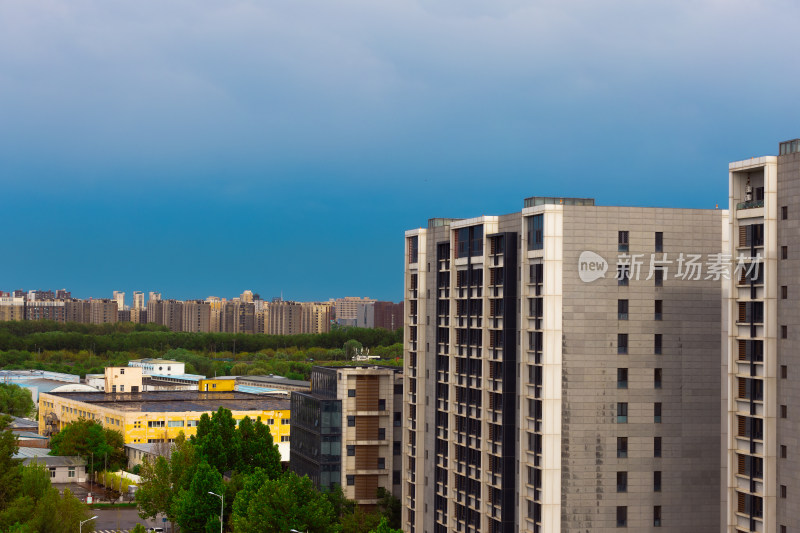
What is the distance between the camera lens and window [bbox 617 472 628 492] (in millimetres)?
53844

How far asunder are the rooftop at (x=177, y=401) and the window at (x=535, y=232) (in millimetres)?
68343

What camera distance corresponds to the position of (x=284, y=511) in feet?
197

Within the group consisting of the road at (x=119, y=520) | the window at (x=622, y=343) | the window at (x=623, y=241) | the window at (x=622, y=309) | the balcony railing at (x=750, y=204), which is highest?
the balcony railing at (x=750, y=204)

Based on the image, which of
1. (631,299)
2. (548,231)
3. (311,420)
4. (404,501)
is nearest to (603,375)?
(631,299)

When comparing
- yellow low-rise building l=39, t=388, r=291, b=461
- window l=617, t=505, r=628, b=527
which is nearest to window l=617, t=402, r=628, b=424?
window l=617, t=505, r=628, b=527

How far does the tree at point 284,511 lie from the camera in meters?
59.7

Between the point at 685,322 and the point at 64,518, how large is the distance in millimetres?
40233

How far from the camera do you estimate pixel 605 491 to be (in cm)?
5362

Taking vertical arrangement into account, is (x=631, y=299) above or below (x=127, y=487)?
above

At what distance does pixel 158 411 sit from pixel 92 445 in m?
9.78

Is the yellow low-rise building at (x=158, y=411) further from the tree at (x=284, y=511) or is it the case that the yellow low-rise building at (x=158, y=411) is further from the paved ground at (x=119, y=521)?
the tree at (x=284, y=511)

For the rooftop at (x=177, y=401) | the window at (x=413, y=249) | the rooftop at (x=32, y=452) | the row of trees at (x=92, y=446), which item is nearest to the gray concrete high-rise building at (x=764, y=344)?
the window at (x=413, y=249)

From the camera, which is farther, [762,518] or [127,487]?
[127,487]

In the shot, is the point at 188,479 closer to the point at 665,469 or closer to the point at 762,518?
the point at 665,469
